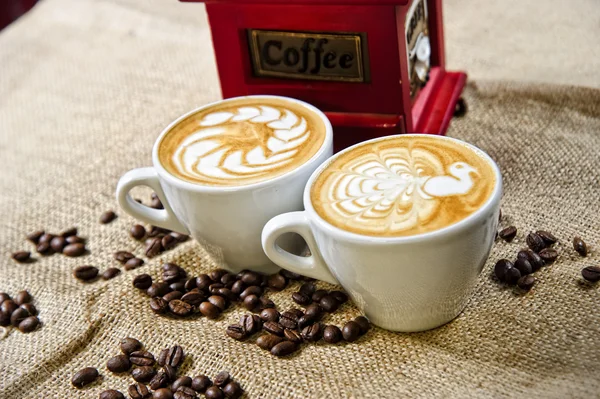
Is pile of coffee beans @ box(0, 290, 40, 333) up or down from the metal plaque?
down

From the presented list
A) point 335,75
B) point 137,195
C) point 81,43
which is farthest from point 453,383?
point 81,43

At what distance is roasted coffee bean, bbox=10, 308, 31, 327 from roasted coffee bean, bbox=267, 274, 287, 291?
491mm

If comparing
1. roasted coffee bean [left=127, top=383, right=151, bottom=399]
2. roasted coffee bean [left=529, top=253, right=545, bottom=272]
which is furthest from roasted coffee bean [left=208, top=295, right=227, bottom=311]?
roasted coffee bean [left=529, top=253, right=545, bottom=272]

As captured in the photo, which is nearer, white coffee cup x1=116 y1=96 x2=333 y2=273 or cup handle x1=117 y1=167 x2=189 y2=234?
white coffee cup x1=116 y1=96 x2=333 y2=273

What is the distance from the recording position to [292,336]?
1338mm

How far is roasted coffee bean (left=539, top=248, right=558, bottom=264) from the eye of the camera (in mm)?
1423

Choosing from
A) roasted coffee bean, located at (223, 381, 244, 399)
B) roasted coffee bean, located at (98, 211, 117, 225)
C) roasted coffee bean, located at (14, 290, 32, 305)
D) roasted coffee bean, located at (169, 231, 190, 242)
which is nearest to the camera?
roasted coffee bean, located at (223, 381, 244, 399)

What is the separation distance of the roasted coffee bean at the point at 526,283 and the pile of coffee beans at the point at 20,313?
3.04 feet

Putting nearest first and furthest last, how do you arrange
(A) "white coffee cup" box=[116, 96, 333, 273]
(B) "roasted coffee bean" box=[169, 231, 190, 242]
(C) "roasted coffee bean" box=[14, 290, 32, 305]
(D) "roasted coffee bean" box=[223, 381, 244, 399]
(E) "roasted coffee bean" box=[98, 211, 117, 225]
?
(D) "roasted coffee bean" box=[223, 381, 244, 399], (A) "white coffee cup" box=[116, 96, 333, 273], (C) "roasted coffee bean" box=[14, 290, 32, 305], (B) "roasted coffee bean" box=[169, 231, 190, 242], (E) "roasted coffee bean" box=[98, 211, 117, 225]

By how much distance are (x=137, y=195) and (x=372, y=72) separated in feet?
2.19

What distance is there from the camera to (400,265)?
1.17 m

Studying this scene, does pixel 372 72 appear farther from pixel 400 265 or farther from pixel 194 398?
pixel 194 398

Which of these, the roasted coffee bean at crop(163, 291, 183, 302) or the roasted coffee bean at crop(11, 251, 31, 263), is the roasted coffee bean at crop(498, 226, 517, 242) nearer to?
the roasted coffee bean at crop(163, 291, 183, 302)

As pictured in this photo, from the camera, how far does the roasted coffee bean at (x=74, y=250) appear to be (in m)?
1.69
